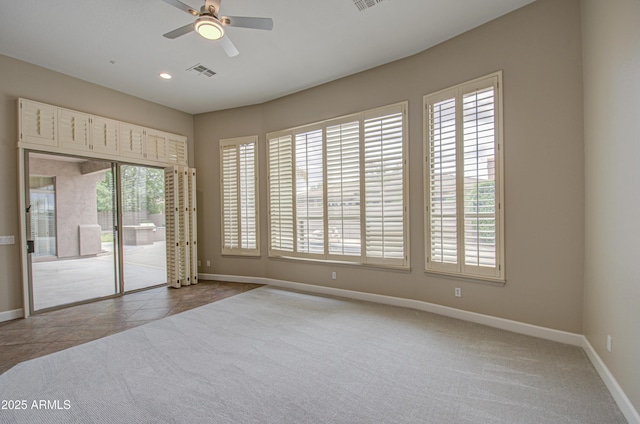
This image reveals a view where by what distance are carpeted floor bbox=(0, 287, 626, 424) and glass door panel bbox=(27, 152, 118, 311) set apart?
1.93 m

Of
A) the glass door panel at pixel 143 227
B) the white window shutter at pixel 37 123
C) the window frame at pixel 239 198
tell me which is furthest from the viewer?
the window frame at pixel 239 198

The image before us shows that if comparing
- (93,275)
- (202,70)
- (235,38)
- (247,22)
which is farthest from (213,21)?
(93,275)

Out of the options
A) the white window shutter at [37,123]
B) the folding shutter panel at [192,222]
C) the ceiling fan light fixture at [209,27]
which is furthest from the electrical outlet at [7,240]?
the ceiling fan light fixture at [209,27]

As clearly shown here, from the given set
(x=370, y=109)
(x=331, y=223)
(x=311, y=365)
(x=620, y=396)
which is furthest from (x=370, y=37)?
(x=620, y=396)

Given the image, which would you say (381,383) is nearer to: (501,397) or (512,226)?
(501,397)

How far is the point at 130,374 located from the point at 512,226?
3887 millimetres

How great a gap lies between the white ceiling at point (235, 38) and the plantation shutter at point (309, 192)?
97 centimetres

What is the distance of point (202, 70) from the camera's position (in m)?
4.07

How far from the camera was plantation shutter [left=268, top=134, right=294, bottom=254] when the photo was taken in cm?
493

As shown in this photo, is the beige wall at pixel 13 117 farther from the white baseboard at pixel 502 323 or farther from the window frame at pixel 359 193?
the white baseboard at pixel 502 323

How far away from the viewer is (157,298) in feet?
14.9

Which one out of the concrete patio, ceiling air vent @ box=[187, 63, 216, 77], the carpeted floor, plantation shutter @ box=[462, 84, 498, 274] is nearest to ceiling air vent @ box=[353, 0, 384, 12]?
plantation shutter @ box=[462, 84, 498, 274]

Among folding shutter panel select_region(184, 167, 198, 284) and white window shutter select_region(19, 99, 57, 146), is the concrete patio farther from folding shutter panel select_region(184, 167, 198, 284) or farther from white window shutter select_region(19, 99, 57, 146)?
white window shutter select_region(19, 99, 57, 146)

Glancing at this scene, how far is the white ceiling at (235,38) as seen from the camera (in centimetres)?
282
